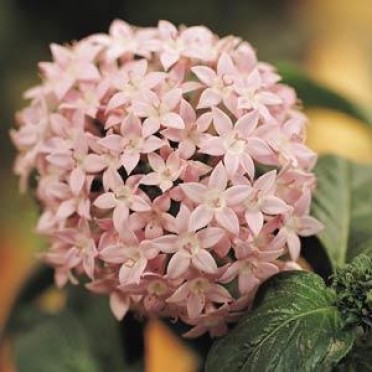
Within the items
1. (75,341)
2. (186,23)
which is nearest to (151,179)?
(75,341)

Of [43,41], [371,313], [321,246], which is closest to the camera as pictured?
[371,313]

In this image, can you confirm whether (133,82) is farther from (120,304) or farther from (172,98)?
(120,304)

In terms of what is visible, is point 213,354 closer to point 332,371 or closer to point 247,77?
point 332,371

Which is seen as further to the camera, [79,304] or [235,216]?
[79,304]

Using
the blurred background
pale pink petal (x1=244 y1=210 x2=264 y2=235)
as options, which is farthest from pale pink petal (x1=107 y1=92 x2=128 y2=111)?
the blurred background

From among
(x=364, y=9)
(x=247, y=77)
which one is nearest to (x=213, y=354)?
(x=247, y=77)

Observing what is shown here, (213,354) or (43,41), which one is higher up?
(213,354)

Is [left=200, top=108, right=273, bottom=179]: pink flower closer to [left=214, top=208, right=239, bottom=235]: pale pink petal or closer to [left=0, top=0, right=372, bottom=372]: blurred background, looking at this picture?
[left=214, top=208, right=239, bottom=235]: pale pink petal
